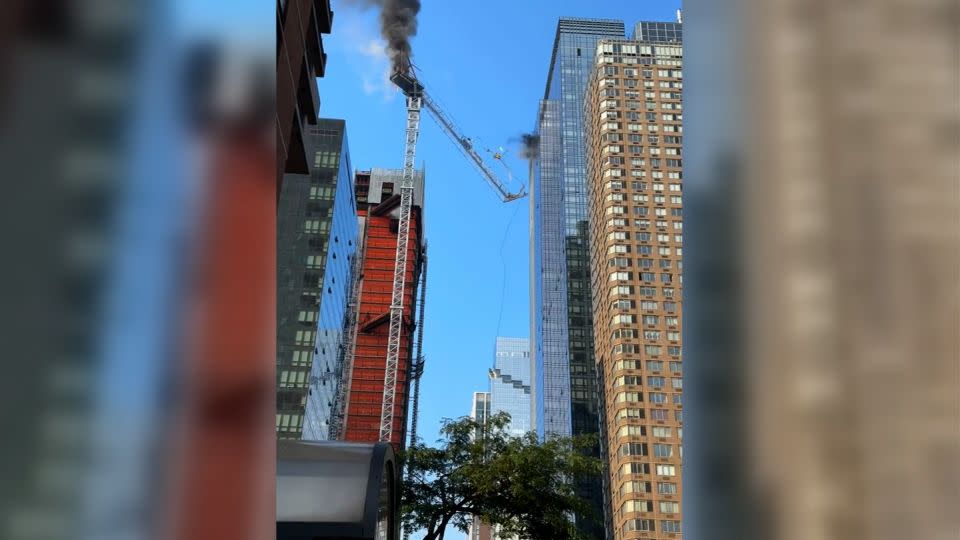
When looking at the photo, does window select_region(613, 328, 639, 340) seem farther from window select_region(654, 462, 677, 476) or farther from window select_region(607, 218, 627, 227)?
window select_region(654, 462, 677, 476)

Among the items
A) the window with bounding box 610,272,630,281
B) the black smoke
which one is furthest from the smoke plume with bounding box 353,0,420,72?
the window with bounding box 610,272,630,281

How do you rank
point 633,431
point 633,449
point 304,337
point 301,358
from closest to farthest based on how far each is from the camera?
1. point 301,358
2. point 304,337
3. point 633,449
4. point 633,431

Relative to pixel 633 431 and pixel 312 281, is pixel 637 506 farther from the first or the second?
pixel 312 281

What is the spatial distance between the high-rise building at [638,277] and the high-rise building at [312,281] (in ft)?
116

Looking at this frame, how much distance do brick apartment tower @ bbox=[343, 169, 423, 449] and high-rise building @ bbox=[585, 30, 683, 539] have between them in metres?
60.8

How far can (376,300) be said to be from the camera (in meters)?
168

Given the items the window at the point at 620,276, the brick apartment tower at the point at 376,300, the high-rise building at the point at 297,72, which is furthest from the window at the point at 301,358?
the brick apartment tower at the point at 376,300

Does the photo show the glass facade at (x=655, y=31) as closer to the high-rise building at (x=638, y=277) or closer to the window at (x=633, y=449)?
the high-rise building at (x=638, y=277)

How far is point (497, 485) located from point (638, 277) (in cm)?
7903

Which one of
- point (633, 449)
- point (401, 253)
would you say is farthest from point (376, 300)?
point (633, 449)

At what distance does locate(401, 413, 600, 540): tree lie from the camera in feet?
74.8

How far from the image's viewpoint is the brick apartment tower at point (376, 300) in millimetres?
164000
